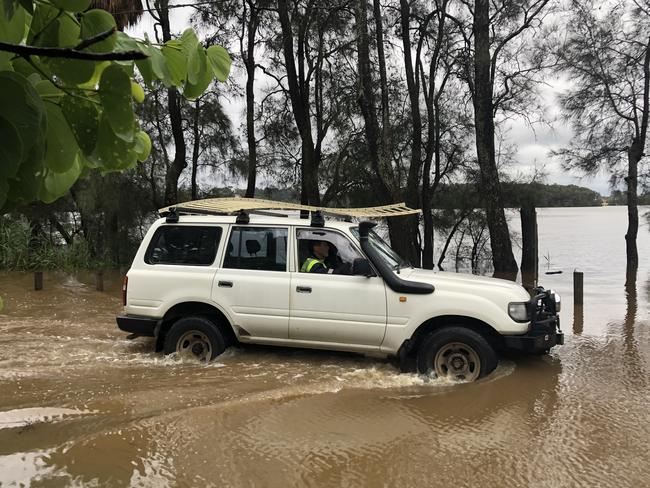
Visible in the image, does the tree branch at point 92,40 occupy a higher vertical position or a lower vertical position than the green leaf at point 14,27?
lower

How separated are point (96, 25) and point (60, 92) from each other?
0.55 ft

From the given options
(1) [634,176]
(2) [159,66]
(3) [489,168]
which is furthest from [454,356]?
(1) [634,176]

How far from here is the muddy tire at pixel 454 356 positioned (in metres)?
5.69

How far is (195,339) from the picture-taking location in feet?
21.7

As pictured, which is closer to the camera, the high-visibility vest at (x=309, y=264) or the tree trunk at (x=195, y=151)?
the high-visibility vest at (x=309, y=264)

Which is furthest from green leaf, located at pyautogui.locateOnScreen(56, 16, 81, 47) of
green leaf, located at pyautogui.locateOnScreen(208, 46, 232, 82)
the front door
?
the front door

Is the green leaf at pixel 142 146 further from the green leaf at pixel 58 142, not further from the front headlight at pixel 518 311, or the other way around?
the front headlight at pixel 518 311

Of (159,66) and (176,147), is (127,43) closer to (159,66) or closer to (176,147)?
(159,66)

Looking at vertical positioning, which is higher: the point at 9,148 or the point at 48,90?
the point at 48,90

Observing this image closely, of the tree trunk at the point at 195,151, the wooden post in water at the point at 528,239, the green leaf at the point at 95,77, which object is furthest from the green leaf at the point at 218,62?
the tree trunk at the point at 195,151

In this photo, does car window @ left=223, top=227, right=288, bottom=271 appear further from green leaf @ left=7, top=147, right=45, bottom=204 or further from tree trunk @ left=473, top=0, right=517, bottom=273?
tree trunk @ left=473, top=0, right=517, bottom=273

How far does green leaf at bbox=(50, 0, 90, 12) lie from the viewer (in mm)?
1074

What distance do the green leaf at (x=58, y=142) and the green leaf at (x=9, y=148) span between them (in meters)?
0.20

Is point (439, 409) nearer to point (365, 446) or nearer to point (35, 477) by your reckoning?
point (365, 446)
